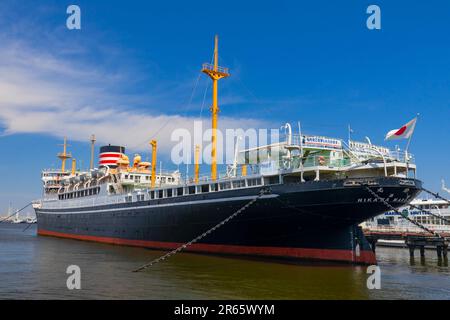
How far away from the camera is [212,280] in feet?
78.0

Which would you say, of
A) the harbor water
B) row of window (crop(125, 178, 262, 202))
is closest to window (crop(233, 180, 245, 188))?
row of window (crop(125, 178, 262, 202))

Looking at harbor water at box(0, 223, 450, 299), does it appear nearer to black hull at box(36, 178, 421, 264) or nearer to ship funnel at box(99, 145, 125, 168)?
black hull at box(36, 178, 421, 264)

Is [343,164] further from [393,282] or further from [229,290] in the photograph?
[229,290]

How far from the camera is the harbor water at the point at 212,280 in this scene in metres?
20.3

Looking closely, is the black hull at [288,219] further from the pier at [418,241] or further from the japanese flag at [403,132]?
the pier at [418,241]

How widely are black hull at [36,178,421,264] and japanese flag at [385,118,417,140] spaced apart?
9.65 feet

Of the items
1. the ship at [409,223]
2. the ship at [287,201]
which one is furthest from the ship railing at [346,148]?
the ship at [409,223]

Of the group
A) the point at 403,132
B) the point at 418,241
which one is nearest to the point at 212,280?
the point at 403,132

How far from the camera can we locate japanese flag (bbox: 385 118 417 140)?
27.4 meters

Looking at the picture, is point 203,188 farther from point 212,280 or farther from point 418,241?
point 418,241

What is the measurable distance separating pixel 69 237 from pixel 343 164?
45.9m

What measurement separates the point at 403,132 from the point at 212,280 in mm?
15972

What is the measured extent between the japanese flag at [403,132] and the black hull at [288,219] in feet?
9.65
